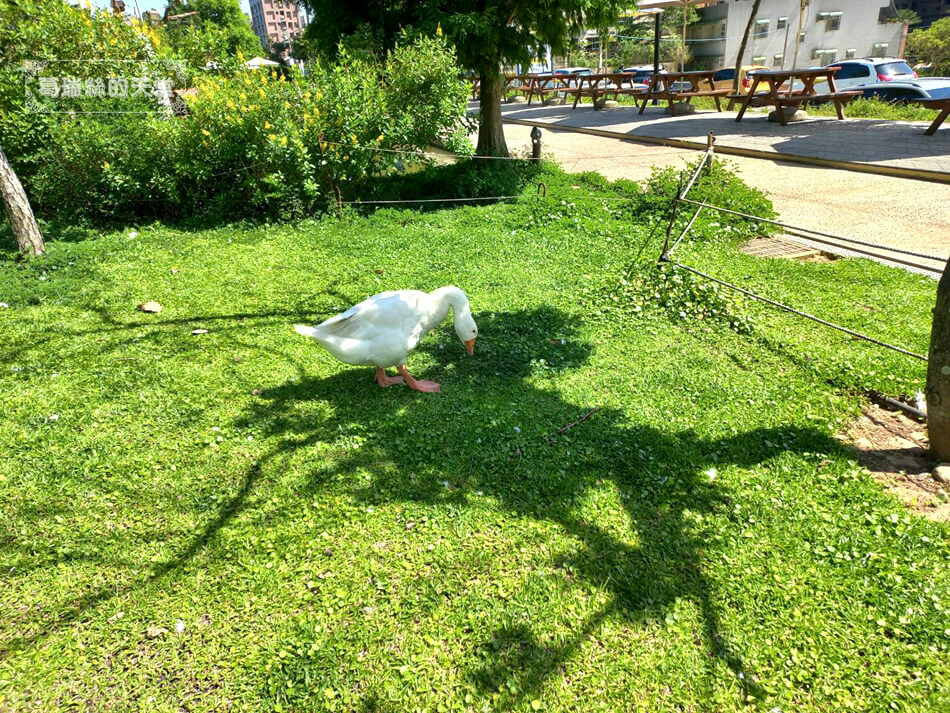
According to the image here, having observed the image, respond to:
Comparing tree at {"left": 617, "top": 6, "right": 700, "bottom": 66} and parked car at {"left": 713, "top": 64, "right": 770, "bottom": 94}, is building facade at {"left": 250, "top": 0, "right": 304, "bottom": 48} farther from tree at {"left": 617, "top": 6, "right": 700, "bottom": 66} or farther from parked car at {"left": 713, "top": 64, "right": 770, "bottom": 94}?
parked car at {"left": 713, "top": 64, "right": 770, "bottom": 94}

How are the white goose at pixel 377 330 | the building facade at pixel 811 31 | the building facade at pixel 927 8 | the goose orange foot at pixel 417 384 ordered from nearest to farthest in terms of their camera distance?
the white goose at pixel 377 330
the goose orange foot at pixel 417 384
the building facade at pixel 811 31
the building facade at pixel 927 8

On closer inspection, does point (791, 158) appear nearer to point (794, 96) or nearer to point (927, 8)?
point (794, 96)

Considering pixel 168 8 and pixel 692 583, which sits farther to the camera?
pixel 168 8

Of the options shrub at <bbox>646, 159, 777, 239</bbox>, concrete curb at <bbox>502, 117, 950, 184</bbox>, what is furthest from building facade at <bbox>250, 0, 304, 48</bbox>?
shrub at <bbox>646, 159, 777, 239</bbox>

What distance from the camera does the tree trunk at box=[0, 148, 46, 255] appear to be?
6871 millimetres

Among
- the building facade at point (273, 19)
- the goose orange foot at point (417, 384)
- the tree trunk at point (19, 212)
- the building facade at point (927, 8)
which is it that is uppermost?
the building facade at point (273, 19)

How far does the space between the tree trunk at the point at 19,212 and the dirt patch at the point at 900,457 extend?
30.5 feet

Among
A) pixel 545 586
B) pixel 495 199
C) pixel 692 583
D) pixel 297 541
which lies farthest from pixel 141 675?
pixel 495 199

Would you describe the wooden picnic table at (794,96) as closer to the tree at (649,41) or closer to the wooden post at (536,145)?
the wooden post at (536,145)

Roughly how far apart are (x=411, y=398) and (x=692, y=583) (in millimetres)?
2379

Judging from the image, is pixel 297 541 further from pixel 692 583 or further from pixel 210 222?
pixel 210 222

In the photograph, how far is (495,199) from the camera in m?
9.78

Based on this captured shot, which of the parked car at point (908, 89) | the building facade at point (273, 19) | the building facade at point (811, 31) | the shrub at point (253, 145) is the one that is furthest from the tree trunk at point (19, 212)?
the building facade at point (273, 19)

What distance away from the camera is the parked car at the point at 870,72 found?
1839 cm
